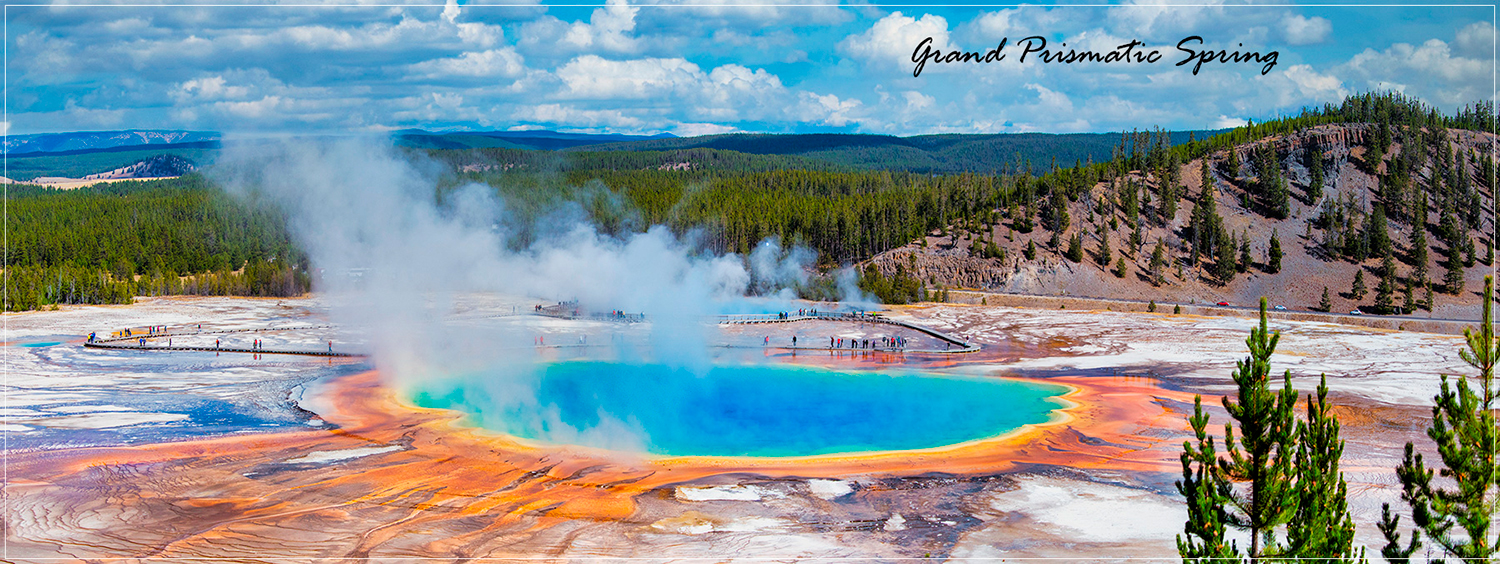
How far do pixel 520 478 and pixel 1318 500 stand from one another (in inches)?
755

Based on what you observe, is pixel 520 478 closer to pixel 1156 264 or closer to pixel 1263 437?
pixel 1263 437

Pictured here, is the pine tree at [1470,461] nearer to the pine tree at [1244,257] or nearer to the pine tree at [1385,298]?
the pine tree at [1385,298]

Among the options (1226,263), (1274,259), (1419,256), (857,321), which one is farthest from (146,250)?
(1419,256)

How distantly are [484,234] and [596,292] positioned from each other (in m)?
11.4

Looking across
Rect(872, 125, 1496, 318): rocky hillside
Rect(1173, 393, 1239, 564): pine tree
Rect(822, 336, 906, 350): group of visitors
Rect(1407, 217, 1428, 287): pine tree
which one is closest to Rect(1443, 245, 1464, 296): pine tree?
Rect(872, 125, 1496, 318): rocky hillside

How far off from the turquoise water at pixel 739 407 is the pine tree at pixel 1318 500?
1823 cm

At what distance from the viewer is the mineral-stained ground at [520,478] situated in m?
21.1

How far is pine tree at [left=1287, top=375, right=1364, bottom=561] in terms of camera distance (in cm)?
1143

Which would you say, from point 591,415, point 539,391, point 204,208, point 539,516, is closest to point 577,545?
point 539,516

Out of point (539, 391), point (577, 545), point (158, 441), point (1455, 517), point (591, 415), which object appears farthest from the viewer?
point (539, 391)

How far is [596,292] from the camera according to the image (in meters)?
71.6

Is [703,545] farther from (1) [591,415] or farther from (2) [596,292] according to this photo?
(2) [596,292]

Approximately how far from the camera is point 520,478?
25.9 meters

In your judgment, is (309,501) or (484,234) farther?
(484,234)
